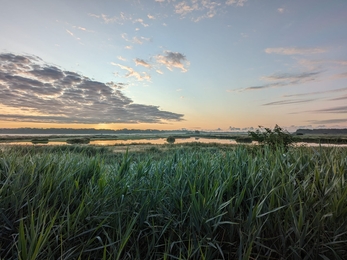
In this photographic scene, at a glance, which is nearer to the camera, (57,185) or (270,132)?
(57,185)

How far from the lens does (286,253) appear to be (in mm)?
2930

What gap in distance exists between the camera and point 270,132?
12.6m

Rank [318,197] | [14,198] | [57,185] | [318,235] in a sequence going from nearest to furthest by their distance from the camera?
1. [318,235]
2. [14,198]
3. [318,197]
4. [57,185]

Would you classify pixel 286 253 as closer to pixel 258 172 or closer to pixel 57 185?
pixel 258 172

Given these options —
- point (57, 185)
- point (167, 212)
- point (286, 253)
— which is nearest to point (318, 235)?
point (286, 253)

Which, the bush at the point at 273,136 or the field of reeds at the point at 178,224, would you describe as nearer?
the field of reeds at the point at 178,224

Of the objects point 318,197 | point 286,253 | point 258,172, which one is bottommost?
point 286,253

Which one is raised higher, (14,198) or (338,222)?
(14,198)


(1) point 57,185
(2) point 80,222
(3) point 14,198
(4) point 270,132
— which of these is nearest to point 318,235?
(2) point 80,222

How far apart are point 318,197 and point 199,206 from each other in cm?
231

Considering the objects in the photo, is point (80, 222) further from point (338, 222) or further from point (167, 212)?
point (338, 222)

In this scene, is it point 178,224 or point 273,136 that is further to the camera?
point 273,136

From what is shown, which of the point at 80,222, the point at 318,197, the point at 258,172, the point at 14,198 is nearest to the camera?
the point at 80,222

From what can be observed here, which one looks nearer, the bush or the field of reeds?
the field of reeds
